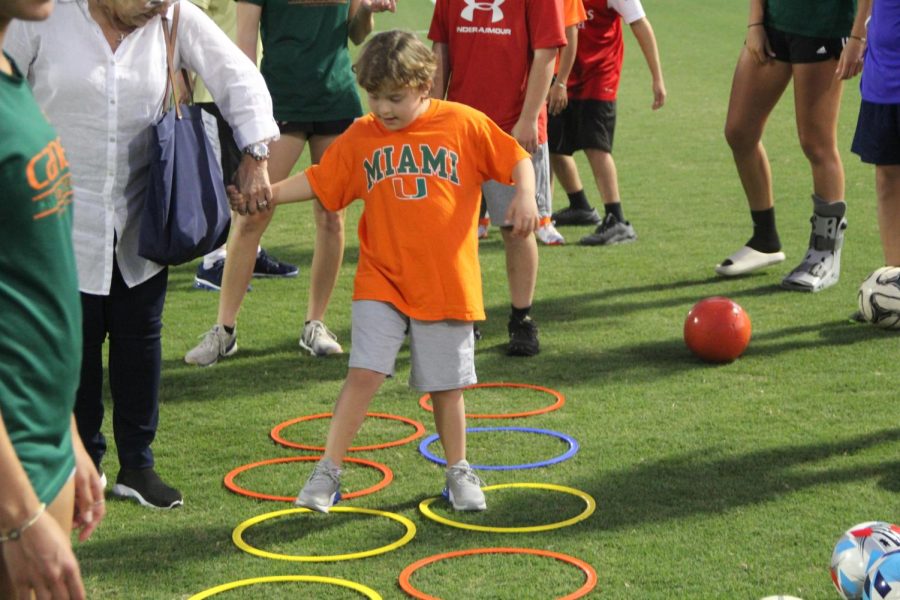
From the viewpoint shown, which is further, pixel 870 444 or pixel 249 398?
pixel 249 398

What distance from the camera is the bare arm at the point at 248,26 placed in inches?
299

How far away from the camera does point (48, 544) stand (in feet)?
8.29

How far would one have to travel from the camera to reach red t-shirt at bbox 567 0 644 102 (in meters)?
11.1

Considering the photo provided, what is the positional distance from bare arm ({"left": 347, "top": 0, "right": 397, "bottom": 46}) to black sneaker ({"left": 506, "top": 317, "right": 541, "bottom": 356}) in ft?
5.83

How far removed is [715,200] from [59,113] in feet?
27.2

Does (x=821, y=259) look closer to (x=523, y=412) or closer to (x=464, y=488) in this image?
(x=523, y=412)

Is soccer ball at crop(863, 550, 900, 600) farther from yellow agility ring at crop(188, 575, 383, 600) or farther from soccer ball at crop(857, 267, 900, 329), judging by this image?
soccer ball at crop(857, 267, 900, 329)

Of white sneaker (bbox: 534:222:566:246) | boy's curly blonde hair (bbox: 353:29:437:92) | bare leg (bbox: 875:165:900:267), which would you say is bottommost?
white sneaker (bbox: 534:222:566:246)

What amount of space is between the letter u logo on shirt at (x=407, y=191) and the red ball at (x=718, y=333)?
95.6 inches

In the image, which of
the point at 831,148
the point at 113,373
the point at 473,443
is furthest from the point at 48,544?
the point at 831,148

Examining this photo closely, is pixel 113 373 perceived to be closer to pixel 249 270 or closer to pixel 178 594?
pixel 178 594

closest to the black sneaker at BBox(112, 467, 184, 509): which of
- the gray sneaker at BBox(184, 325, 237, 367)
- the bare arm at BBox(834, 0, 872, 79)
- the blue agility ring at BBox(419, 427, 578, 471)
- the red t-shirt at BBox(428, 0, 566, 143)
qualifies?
the blue agility ring at BBox(419, 427, 578, 471)

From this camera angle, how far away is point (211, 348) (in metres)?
7.64

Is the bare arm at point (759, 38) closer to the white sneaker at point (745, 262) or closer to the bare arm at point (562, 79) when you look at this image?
the bare arm at point (562, 79)
